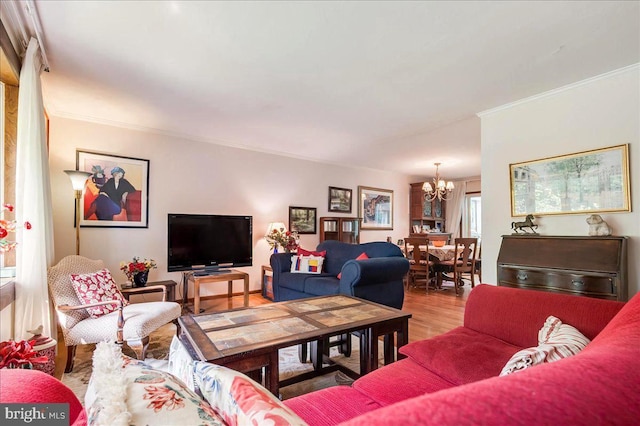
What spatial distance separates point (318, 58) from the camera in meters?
2.40

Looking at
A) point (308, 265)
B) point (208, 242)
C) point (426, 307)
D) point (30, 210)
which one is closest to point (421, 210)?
point (426, 307)

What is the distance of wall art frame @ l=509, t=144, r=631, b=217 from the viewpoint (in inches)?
102

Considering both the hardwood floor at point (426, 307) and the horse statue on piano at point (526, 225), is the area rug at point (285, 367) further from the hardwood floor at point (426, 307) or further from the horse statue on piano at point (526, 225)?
the horse statue on piano at point (526, 225)

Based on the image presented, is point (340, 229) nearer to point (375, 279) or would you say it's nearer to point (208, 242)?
point (208, 242)

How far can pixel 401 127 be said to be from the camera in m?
4.08

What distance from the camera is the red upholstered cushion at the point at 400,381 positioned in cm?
124

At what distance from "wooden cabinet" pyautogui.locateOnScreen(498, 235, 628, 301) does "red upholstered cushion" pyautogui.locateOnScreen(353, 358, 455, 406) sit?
1.91 m

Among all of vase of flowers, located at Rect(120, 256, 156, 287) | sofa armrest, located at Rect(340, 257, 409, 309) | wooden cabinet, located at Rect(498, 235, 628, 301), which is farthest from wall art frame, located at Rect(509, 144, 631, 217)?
vase of flowers, located at Rect(120, 256, 156, 287)

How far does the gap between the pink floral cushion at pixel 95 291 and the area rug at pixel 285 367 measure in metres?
0.44

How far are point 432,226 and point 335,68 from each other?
633 cm

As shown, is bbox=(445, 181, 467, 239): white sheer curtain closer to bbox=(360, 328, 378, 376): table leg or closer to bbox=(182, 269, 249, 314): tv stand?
bbox=(182, 269, 249, 314): tv stand

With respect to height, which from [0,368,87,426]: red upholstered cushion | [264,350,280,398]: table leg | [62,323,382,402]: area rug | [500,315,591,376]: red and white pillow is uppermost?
[500,315,591,376]: red and white pillow

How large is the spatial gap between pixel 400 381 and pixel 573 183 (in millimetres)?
2715

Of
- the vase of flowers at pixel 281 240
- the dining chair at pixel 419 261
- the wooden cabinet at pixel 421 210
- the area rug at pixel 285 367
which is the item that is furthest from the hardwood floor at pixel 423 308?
the wooden cabinet at pixel 421 210
